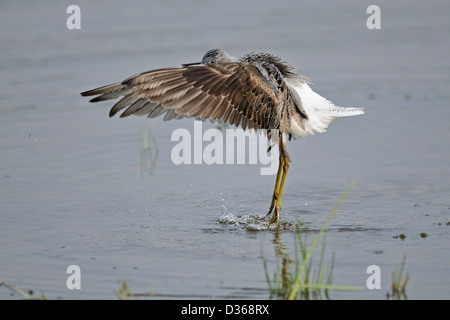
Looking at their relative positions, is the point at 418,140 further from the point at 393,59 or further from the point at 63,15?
the point at 63,15

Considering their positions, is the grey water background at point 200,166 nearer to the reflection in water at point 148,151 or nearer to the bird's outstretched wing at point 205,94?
the reflection in water at point 148,151

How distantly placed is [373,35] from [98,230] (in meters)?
9.23

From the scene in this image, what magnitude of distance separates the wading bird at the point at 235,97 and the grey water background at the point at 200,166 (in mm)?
1046

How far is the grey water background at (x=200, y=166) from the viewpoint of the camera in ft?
21.6

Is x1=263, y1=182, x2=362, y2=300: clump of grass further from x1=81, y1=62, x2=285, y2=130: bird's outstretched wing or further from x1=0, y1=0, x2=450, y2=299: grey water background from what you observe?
x1=81, y1=62, x2=285, y2=130: bird's outstretched wing

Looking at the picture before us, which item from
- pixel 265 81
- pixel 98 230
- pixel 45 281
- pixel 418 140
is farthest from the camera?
pixel 418 140

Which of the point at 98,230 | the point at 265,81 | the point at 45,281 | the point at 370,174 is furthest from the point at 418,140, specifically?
the point at 45,281

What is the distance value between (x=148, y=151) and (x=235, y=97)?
3.34 metres

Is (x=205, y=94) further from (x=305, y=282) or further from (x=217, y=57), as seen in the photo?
(x=305, y=282)

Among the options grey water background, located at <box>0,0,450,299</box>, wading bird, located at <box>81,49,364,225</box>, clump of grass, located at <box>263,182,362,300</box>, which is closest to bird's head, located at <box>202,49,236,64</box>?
wading bird, located at <box>81,49,364,225</box>

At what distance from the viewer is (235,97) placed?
6.86m

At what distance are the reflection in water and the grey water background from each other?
2cm

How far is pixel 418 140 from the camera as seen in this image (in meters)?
10.0

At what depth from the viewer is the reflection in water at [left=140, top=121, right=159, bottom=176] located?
9.46m
